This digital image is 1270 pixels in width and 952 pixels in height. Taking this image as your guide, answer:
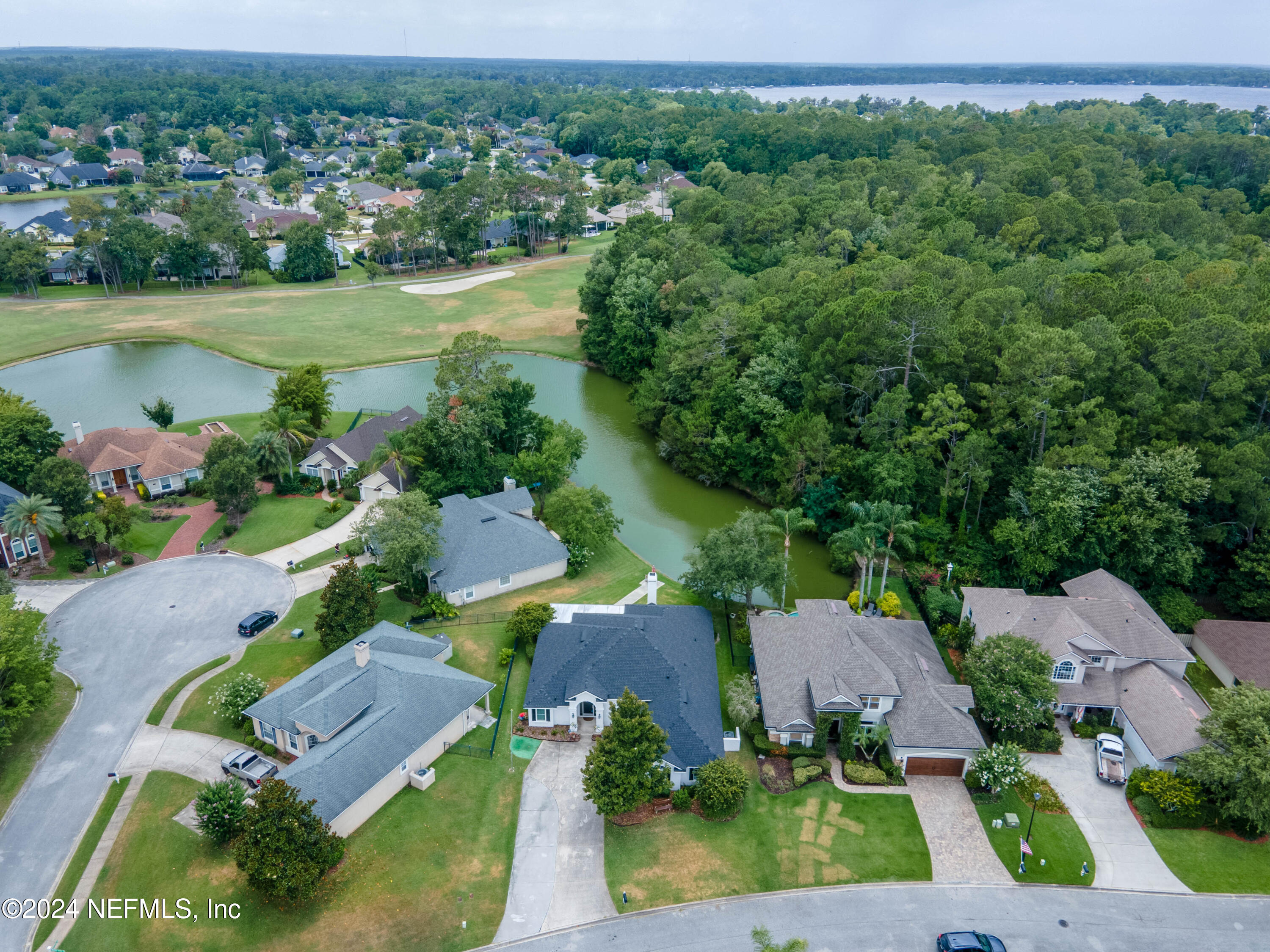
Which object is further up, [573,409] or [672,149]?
[672,149]

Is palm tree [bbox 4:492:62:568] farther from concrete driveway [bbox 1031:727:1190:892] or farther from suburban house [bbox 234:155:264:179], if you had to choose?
suburban house [bbox 234:155:264:179]

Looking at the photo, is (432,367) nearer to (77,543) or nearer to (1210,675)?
(77,543)

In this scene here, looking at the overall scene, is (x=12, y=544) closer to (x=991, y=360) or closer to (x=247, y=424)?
(x=247, y=424)

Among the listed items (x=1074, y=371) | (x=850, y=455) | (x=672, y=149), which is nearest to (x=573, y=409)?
(x=850, y=455)

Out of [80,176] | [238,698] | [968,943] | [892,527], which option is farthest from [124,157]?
[968,943]

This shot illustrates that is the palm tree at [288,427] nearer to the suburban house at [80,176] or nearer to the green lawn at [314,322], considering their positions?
the green lawn at [314,322]

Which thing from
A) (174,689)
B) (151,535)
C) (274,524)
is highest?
(174,689)
